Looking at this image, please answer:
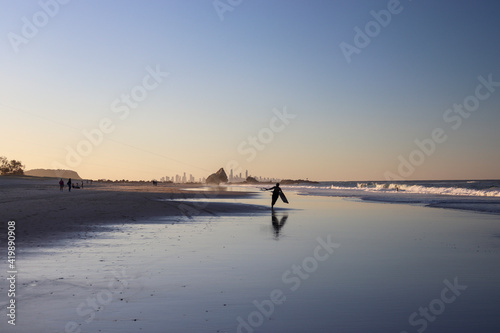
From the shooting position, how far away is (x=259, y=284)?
9.66 metres

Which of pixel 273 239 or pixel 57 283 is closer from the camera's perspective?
pixel 57 283

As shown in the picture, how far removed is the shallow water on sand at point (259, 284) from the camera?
7.03 meters

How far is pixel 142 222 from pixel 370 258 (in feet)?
Result: 45.4

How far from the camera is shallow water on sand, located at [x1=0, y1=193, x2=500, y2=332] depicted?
703cm

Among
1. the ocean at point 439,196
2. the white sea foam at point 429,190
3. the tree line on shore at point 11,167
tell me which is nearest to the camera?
the ocean at point 439,196

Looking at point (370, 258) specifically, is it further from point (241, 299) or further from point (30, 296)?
point (30, 296)

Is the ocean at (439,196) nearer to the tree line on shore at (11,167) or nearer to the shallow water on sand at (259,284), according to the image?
the shallow water on sand at (259,284)

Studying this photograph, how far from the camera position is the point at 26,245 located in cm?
1420

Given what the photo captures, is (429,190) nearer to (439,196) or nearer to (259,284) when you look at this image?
(439,196)

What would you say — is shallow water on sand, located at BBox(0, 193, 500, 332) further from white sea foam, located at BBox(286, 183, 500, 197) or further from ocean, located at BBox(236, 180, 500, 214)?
white sea foam, located at BBox(286, 183, 500, 197)

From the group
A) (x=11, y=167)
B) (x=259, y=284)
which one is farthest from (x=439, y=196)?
(x=11, y=167)

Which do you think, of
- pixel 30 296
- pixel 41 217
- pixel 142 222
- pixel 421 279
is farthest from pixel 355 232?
pixel 41 217

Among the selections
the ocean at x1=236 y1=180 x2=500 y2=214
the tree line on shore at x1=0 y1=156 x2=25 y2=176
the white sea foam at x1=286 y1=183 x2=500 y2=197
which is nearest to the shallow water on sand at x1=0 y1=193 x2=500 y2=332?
the ocean at x1=236 y1=180 x2=500 y2=214

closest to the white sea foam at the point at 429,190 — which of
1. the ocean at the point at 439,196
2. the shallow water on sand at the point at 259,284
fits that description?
the ocean at the point at 439,196
